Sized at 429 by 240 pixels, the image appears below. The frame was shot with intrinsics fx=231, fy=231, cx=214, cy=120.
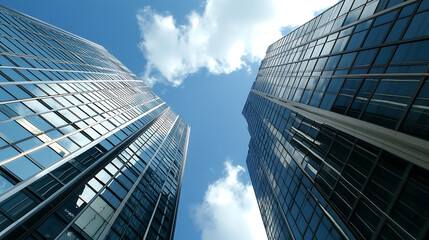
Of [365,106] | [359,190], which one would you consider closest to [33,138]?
[359,190]

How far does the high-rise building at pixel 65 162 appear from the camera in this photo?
41.7 ft

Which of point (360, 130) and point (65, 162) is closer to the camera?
point (360, 130)

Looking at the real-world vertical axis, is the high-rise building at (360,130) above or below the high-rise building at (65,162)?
above

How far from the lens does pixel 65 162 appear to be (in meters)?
16.6

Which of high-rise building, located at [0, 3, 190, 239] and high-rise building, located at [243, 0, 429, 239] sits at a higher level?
high-rise building, located at [243, 0, 429, 239]

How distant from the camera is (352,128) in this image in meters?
17.4

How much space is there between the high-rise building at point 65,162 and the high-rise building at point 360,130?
1636 cm

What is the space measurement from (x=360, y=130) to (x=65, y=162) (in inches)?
839

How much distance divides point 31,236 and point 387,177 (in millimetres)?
19978

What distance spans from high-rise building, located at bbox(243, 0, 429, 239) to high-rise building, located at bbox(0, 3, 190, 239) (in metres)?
16.4

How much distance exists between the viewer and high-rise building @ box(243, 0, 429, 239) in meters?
12.6

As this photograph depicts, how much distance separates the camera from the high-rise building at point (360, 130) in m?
12.6

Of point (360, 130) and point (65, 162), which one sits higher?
point (360, 130)

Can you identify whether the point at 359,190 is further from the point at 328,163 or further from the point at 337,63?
the point at 337,63
